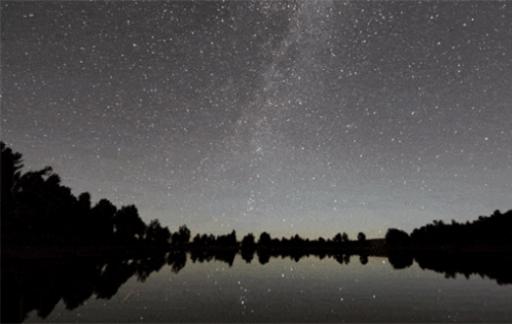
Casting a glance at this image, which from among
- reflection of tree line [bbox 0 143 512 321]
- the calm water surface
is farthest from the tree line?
the calm water surface

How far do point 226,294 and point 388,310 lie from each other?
480 inches

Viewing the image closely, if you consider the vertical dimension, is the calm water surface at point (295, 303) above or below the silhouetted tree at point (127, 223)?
below

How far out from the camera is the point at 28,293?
94.3 feet

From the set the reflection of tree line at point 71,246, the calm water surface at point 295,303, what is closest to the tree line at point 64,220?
the reflection of tree line at point 71,246

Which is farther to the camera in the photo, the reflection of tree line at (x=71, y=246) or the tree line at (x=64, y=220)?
the tree line at (x=64, y=220)

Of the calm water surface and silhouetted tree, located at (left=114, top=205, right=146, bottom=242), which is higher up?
silhouetted tree, located at (left=114, top=205, right=146, bottom=242)

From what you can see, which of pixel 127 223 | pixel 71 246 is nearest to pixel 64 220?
pixel 71 246

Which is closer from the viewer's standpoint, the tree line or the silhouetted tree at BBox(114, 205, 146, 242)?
the tree line

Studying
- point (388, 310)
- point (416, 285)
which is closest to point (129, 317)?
point (388, 310)

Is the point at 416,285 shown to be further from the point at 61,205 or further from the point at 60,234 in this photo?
the point at 60,234

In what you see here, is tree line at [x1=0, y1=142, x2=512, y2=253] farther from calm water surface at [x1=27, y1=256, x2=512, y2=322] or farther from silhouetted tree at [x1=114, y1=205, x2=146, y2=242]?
calm water surface at [x1=27, y1=256, x2=512, y2=322]

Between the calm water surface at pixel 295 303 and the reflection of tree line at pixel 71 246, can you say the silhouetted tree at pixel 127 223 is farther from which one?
the calm water surface at pixel 295 303

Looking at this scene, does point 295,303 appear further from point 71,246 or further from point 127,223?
point 127,223

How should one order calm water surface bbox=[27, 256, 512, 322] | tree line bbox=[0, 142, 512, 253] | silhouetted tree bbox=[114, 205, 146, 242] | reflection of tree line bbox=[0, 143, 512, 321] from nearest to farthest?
1. calm water surface bbox=[27, 256, 512, 322]
2. reflection of tree line bbox=[0, 143, 512, 321]
3. tree line bbox=[0, 142, 512, 253]
4. silhouetted tree bbox=[114, 205, 146, 242]
